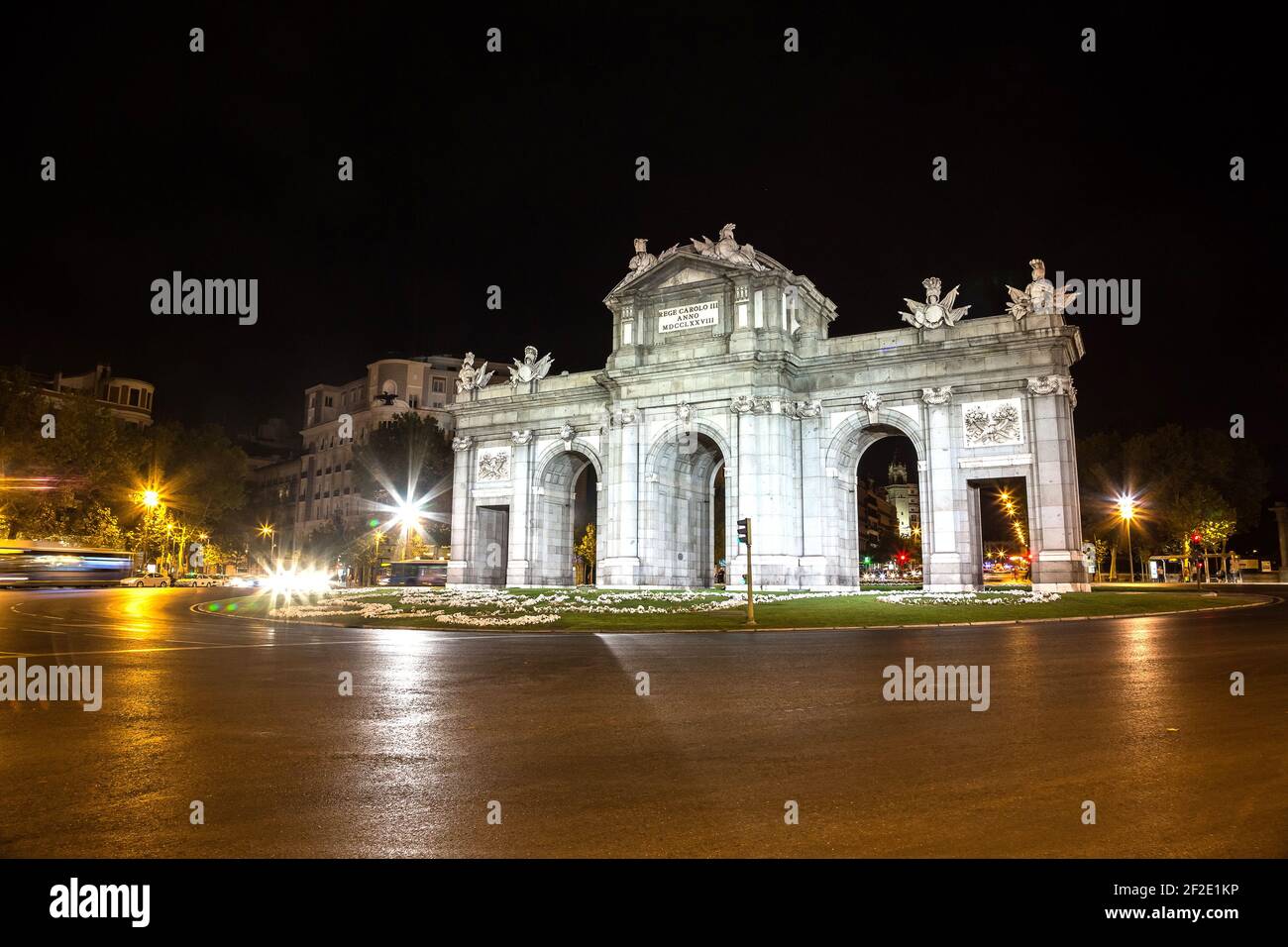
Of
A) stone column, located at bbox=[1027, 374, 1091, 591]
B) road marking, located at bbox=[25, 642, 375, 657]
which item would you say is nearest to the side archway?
stone column, located at bbox=[1027, 374, 1091, 591]

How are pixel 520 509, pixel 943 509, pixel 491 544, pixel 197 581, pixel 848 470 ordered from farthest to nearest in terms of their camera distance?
pixel 197 581, pixel 491 544, pixel 520 509, pixel 848 470, pixel 943 509

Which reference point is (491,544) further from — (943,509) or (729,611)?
(943,509)

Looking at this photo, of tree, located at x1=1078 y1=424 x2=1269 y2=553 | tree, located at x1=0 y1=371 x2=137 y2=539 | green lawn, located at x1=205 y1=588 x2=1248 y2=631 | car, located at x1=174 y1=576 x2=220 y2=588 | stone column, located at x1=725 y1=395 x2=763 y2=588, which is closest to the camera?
green lawn, located at x1=205 y1=588 x2=1248 y2=631

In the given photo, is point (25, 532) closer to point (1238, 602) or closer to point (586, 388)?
point (586, 388)

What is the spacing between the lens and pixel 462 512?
5109 centimetres

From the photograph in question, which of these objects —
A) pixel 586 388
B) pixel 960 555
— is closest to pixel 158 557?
pixel 586 388

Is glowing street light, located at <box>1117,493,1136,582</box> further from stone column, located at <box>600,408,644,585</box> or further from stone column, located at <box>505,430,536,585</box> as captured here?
stone column, located at <box>505,430,536,585</box>

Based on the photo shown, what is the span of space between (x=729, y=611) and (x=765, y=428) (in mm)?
14387

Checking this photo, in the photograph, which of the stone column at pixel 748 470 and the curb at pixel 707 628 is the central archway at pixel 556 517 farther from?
the curb at pixel 707 628

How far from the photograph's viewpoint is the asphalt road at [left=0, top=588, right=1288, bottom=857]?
4.67 m

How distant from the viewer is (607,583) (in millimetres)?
42469

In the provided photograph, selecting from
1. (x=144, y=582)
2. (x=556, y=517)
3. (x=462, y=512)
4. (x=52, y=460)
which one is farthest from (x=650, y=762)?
(x=144, y=582)

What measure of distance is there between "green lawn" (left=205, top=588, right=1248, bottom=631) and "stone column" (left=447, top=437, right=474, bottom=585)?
611 inches

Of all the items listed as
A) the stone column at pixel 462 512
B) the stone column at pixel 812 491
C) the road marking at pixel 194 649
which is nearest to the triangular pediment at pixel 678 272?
the stone column at pixel 812 491
